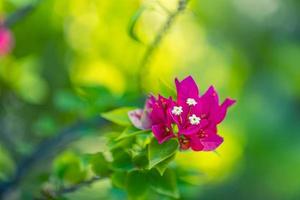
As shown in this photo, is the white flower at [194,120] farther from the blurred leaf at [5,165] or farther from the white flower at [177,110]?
the blurred leaf at [5,165]

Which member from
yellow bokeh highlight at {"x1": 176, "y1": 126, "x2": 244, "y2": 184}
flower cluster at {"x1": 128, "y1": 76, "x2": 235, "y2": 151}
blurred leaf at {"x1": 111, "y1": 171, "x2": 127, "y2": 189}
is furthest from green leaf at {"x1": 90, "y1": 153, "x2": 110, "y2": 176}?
yellow bokeh highlight at {"x1": 176, "y1": 126, "x2": 244, "y2": 184}

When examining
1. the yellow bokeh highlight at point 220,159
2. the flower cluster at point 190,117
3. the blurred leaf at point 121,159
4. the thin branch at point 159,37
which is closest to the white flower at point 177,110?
the flower cluster at point 190,117

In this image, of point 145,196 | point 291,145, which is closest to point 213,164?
point 291,145

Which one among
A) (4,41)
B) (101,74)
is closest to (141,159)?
(4,41)

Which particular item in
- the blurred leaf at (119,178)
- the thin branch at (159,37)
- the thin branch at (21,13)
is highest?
the thin branch at (21,13)

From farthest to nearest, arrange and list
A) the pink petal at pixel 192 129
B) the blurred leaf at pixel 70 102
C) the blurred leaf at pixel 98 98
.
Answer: the blurred leaf at pixel 70 102 → the blurred leaf at pixel 98 98 → the pink petal at pixel 192 129

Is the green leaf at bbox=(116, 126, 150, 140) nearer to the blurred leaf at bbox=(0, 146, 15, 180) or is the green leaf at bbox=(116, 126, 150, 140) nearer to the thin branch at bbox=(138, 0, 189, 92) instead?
the thin branch at bbox=(138, 0, 189, 92)

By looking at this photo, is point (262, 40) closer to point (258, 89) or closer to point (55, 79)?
point (258, 89)

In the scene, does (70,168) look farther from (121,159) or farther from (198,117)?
(198,117)
